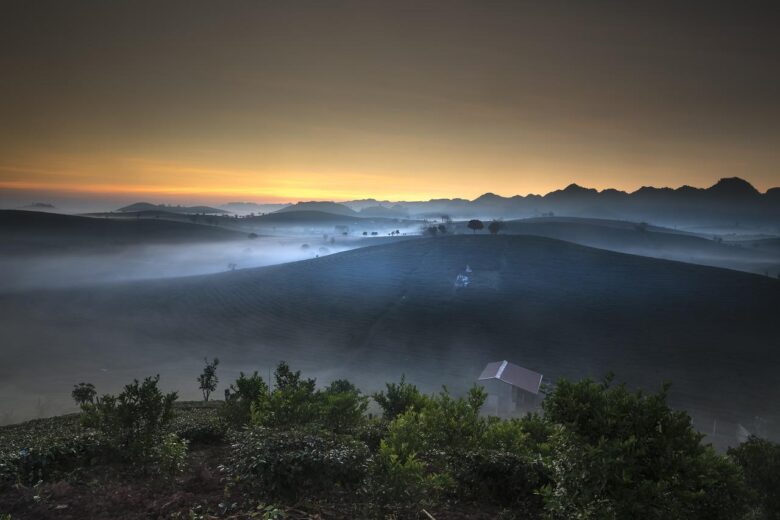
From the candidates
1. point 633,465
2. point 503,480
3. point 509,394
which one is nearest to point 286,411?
point 503,480

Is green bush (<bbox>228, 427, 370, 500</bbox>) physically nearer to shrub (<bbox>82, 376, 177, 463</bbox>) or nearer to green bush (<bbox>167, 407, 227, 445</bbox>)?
shrub (<bbox>82, 376, 177, 463</bbox>)

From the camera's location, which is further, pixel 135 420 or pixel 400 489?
pixel 135 420

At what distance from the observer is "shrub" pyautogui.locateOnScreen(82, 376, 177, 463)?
11562mm

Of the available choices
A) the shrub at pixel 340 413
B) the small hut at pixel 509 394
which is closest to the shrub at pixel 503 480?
the shrub at pixel 340 413

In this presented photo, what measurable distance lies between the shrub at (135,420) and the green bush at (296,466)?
9.46 feet

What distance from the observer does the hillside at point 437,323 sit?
258ft

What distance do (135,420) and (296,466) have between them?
215 inches

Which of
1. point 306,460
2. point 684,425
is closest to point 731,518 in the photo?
point 684,425

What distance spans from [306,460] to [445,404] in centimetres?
672

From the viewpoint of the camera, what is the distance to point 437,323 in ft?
324

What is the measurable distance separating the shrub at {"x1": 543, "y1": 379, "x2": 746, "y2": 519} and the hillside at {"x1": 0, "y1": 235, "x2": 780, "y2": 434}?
67726 millimetres

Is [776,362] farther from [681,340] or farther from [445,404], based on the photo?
[445,404]

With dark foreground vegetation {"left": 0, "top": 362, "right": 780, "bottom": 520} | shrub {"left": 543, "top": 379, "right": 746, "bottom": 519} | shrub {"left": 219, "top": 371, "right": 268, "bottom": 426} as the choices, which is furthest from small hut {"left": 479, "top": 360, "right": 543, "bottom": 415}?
shrub {"left": 543, "top": 379, "right": 746, "bottom": 519}

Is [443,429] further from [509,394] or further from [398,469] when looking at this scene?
[509,394]
